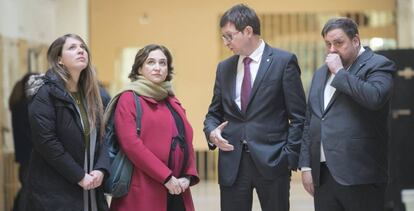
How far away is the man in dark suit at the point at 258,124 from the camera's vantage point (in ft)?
13.1

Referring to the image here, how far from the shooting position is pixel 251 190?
407cm

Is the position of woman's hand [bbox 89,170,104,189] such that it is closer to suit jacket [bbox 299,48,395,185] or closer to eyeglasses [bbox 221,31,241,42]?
eyeglasses [bbox 221,31,241,42]

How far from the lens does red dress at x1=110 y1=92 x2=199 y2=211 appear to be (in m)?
3.96

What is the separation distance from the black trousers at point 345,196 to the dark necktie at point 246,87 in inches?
24.7

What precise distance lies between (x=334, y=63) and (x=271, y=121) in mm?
604

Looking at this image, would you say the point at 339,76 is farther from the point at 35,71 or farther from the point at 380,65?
the point at 35,71

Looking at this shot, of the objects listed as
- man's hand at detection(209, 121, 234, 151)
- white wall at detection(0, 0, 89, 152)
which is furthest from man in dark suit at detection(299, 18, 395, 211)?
white wall at detection(0, 0, 89, 152)

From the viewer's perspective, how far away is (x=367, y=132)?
3.66 m

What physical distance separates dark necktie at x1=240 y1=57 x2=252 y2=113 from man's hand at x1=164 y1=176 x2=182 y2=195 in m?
0.61

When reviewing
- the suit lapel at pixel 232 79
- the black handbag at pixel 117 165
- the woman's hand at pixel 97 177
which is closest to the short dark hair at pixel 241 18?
the suit lapel at pixel 232 79

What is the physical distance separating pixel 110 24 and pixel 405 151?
6108mm

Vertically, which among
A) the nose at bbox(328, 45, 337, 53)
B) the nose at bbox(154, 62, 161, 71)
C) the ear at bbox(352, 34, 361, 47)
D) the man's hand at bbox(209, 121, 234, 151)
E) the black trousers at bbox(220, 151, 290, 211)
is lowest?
the black trousers at bbox(220, 151, 290, 211)

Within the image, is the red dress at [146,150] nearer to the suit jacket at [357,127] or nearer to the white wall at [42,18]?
the suit jacket at [357,127]

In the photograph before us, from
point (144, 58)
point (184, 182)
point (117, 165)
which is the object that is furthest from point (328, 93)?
point (117, 165)
